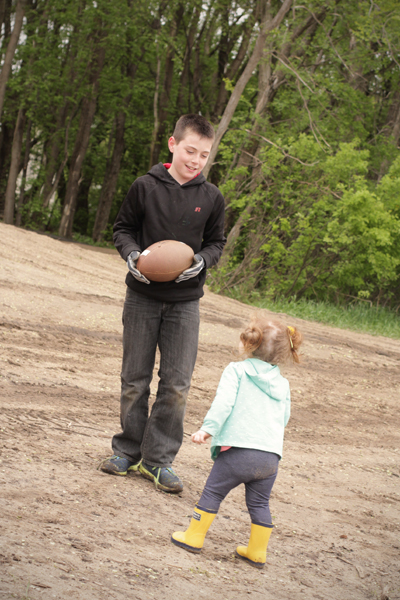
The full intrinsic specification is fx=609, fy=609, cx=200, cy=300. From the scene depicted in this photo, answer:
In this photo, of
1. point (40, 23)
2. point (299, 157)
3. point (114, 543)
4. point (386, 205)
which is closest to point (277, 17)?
point (299, 157)

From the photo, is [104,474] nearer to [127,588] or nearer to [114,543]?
[114,543]

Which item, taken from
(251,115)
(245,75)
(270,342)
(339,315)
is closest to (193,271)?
(270,342)

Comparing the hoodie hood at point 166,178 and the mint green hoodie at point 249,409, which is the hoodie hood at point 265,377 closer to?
the mint green hoodie at point 249,409

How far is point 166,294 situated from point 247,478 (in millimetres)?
1237

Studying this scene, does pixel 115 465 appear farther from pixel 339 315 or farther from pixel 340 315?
pixel 340 315

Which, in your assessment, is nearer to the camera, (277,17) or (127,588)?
(127,588)

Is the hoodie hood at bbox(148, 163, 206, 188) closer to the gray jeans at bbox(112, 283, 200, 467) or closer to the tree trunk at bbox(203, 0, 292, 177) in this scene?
the gray jeans at bbox(112, 283, 200, 467)

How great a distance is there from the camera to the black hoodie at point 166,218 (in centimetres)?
371

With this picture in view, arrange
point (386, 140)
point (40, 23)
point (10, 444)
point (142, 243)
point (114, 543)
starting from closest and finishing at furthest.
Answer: point (114, 543)
point (142, 243)
point (10, 444)
point (386, 140)
point (40, 23)

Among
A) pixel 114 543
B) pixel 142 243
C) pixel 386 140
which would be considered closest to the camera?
pixel 114 543

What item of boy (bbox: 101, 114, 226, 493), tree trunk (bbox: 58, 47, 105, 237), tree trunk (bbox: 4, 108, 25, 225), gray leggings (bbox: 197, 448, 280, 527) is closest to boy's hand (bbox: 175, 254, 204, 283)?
boy (bbox: 101, 114, 226, 493)

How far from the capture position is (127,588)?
2.58 m

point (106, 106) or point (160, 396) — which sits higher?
point (106, 106)

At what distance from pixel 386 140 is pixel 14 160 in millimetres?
13315
